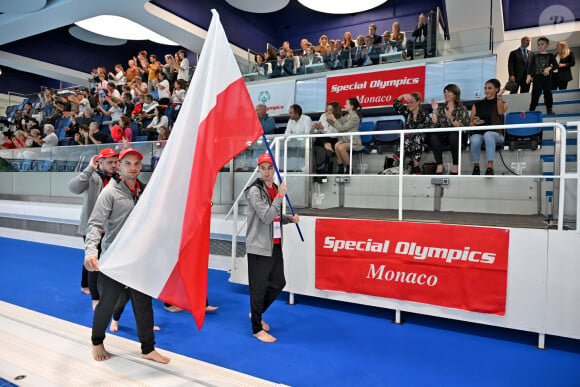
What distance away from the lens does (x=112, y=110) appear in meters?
12.4

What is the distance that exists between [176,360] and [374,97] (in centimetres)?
813

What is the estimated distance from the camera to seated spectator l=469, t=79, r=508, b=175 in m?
Result: 5.35

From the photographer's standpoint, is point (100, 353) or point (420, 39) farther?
point (420, 39)

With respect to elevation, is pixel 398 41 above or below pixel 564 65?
above

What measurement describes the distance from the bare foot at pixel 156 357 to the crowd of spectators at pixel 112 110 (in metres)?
4.50

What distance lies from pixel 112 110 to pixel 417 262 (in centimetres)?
1113

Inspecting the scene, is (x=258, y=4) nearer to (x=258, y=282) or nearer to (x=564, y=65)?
(x=564, y=65)

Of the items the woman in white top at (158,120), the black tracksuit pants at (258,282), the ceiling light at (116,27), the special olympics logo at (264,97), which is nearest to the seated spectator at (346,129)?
the black tracksuit pants at (258,282)

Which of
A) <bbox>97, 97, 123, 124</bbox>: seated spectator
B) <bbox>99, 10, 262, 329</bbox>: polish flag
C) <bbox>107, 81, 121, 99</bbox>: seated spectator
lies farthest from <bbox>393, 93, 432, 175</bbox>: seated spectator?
<bbox>107, 81, 121, 99</bbox>: seated spectator

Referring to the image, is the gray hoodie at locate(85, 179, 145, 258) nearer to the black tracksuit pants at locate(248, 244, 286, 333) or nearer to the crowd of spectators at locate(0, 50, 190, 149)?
the black tracksuit pants at locate(248, 244, 286, 333)

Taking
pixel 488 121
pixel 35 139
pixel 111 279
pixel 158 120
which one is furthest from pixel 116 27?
pixel 111 279

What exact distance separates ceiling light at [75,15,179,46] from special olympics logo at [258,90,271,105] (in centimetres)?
622

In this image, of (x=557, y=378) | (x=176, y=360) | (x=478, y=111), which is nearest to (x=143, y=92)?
(x=478, y=111)

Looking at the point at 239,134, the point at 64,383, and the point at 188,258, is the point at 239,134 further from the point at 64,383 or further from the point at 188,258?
the point at 64,383
